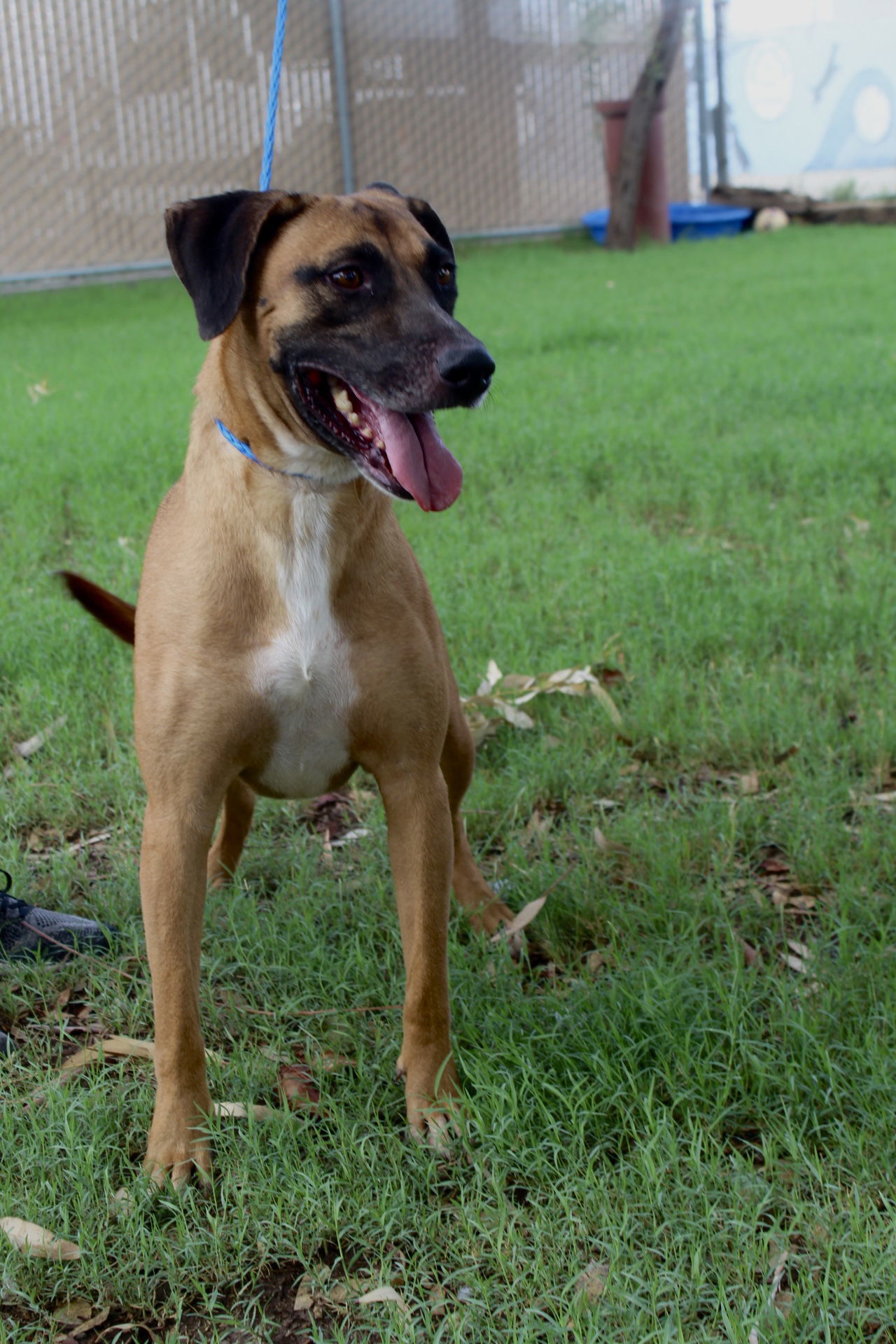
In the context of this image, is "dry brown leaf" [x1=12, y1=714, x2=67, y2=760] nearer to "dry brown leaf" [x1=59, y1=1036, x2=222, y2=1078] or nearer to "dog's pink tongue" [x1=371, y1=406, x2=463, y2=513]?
"dry brown leaf" [x1=59, y1=1036, x2=222, y2=1078]

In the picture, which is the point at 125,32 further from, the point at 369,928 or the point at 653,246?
the point at 369,928

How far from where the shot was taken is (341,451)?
6.83 ft

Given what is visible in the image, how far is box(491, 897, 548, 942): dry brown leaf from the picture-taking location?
8.68 feet

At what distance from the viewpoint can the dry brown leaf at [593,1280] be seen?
1695 mm

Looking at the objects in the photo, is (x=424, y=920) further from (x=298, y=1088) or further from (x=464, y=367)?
(x=464, y=367)

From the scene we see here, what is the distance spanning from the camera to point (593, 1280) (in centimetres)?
173

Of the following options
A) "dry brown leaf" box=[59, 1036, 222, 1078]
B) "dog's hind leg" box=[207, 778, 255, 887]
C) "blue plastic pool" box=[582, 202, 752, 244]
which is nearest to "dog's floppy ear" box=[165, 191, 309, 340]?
"dog's hind leg" box=[207, 778, 255, 887]

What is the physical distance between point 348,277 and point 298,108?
13.5 meters

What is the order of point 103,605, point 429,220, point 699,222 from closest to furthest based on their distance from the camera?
1. point 429,220
2. point 103,605
3. point 699,222

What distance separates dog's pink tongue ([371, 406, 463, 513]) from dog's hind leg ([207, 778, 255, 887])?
3.54 feet

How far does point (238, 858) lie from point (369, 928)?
45cm

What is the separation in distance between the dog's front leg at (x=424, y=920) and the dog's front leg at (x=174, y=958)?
348mm

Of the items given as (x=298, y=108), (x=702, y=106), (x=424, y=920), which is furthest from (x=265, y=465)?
(x=702, y=106)

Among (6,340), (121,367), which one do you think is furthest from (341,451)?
(6,340)
